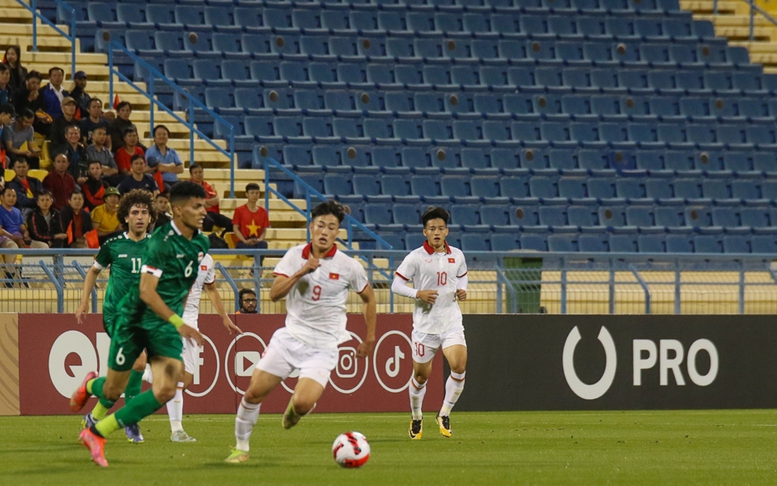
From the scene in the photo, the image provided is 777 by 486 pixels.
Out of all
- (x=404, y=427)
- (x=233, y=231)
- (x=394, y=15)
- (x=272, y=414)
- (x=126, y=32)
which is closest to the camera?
(x=404, y=427)

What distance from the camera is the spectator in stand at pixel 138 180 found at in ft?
59.6

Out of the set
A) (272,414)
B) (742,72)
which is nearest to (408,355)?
(272,414)

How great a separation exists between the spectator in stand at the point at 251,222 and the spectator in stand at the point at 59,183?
244 cm

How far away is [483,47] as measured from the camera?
26328 mm

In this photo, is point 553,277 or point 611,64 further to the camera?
point 611,64

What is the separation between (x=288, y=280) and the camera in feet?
30.6

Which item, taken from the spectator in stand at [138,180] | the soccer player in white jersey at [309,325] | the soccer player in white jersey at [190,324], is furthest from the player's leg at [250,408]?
the spectator in stand at [138,180]

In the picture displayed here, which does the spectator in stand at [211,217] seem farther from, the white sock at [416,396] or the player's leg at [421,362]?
the white sock at [416,396]

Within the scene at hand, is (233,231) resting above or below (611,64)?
below

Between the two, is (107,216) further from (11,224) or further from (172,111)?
(172,111)

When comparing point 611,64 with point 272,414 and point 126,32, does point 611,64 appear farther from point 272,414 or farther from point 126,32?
point 272,414

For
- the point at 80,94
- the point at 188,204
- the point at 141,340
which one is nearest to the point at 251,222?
the point at 80,94

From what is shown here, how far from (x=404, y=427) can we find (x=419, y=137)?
1077cm

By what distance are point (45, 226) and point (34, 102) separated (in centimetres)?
311
